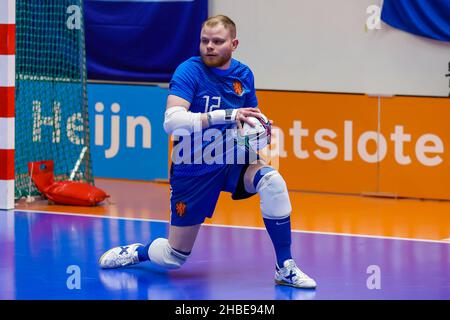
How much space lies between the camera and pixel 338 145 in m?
11.6

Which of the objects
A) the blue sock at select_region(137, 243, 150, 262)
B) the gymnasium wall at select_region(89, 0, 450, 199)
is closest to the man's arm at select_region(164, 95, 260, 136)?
the blue sock at select_region(137, 243, 150, 262)

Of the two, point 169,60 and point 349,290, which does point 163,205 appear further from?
point 349,290

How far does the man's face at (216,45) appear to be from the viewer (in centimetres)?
712

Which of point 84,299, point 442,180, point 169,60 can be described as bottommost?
point 84,299

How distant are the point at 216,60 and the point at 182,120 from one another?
0.56 m

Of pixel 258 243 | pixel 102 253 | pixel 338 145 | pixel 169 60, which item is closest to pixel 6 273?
pixel 102 253

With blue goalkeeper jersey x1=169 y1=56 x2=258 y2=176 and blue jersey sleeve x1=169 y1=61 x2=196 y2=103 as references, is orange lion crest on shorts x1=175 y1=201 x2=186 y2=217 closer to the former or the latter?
blue goalkeeper jersey x1=169 y1=56 x2=258 y2=176

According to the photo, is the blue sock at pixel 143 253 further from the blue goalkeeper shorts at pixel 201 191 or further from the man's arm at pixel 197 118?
the man's arm at pixel 197 118

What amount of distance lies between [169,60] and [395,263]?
5684 mm

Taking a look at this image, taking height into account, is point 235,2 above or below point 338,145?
above

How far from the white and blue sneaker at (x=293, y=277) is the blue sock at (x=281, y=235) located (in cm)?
4

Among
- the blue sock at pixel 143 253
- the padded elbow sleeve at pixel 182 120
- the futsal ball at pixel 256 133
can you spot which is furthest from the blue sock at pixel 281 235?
the blue sock at pixel 143 253

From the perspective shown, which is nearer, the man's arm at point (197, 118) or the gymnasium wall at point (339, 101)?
the man's arm at point (197, 118)

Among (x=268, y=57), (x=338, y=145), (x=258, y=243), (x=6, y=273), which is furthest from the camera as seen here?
(x=268, y=57)
